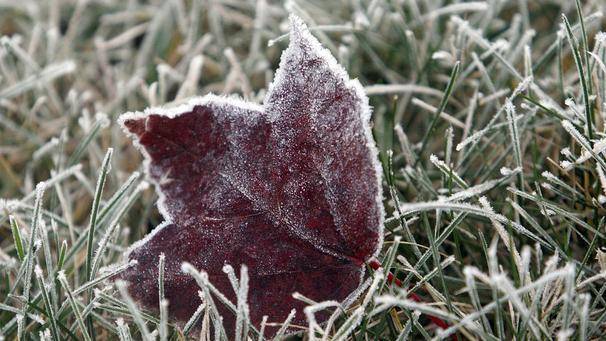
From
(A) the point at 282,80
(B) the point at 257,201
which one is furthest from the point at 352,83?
(B) the point at 257,201

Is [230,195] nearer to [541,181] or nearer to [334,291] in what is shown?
[334,291]

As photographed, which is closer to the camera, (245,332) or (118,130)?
(245,332)

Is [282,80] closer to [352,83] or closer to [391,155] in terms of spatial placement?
[352,83]

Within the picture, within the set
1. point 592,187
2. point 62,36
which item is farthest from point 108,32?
point 592,187
